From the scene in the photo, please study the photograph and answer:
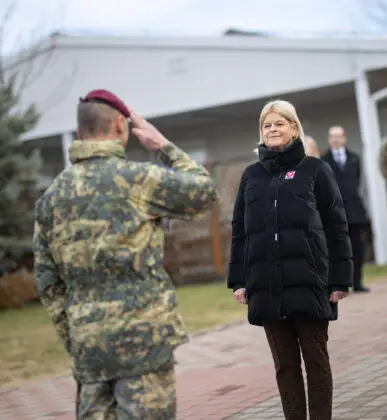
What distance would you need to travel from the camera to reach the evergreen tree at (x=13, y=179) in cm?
1659

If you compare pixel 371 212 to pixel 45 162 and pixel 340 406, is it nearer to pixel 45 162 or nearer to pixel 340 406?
pixel 45 162

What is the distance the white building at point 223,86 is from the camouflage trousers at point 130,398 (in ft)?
42.3

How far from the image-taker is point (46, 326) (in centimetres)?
1294

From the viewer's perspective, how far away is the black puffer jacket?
4.73 metres

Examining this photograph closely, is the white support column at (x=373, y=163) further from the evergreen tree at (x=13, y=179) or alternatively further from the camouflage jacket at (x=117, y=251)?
the camouflage jacket at (x=117, y=251)

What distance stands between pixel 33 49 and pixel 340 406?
1453 centimetres

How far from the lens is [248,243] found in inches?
195

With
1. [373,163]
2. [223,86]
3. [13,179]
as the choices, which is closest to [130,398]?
[373,163]

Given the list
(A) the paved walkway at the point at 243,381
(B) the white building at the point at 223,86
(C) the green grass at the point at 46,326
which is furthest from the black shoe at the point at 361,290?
(B) the white building at the point at 223,86

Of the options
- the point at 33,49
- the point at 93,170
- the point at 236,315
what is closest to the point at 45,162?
the point at 33,49

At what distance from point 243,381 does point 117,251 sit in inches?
161

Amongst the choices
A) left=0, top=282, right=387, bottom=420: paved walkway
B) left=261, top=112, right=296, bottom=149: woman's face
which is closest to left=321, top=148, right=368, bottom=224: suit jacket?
left=0, top=282, right=387, bottom=420: paved walkway

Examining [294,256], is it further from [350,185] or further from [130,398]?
[350,185]

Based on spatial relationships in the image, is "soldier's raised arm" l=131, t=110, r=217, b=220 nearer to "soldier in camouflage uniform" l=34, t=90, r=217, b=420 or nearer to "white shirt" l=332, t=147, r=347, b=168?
"soldier in camouflage uniform" l=34, t=90, r=217, b=420
